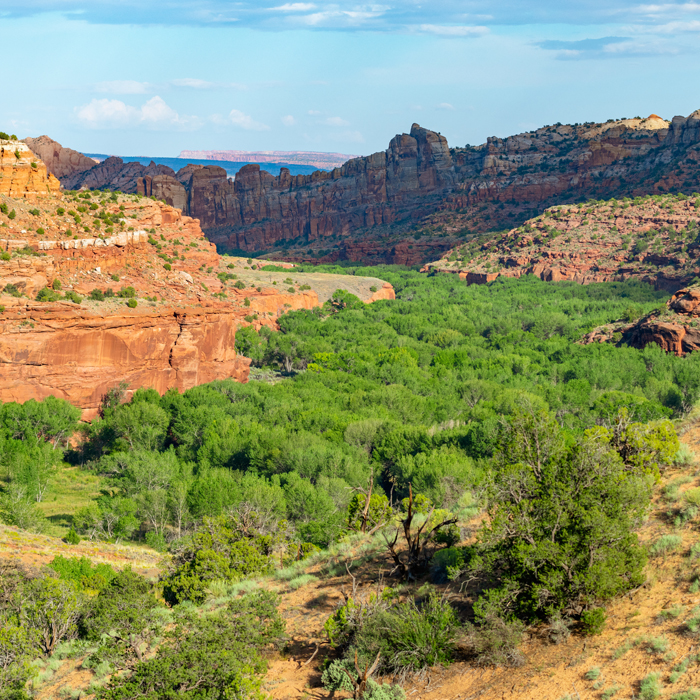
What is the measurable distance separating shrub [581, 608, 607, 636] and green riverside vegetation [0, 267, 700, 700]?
0.22 feet

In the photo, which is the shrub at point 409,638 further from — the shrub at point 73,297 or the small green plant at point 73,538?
the shrub at point 73,297

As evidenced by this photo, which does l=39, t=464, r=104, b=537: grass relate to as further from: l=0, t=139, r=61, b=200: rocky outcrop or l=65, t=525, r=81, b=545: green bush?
l=0, t=139, r=61, b=200: rocky outcrop

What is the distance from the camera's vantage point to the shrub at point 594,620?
16266 millimetres

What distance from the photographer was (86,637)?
2316cm

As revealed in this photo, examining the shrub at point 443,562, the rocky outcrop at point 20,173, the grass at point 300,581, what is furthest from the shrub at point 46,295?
the shrub at point 443,562

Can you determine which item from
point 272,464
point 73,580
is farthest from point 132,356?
point 73,580

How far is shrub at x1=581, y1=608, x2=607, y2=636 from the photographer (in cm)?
1627

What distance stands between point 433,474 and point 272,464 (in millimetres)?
10916

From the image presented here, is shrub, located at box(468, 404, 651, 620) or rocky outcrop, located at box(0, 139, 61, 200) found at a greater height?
rocky outcrop, located at box(0, 139, 61, 200)

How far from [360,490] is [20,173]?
150ft

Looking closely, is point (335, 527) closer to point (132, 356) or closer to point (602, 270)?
point (132, 356)

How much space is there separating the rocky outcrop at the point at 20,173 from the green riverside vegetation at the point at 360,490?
2086 cm

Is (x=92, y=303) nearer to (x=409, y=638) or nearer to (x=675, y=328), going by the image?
(x=409, y=638)

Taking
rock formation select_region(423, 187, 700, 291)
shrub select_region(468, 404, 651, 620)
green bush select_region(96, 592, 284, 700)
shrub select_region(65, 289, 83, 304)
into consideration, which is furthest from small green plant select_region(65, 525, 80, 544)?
rock formation select_region(423, 187, 700, 291)
